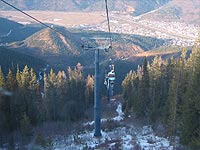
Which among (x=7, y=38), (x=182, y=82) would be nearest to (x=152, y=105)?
(x=182, y=82)

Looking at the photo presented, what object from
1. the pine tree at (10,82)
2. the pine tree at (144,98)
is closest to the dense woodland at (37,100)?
the pine tree at (10,82)

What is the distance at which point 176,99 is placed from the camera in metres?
22.8

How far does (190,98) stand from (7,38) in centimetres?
17857

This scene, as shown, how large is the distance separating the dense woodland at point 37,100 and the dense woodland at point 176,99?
957 centimetres

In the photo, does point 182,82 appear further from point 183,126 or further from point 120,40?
point 120,40

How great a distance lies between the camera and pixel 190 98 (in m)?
19.5

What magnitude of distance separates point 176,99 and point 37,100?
78.1 ft

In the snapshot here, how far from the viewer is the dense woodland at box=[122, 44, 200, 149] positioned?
62.6 ft

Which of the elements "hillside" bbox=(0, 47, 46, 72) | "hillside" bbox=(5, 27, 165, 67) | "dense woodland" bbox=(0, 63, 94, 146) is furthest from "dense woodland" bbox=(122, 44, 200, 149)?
"hillside" bbox=(5, 27, 165, 67)

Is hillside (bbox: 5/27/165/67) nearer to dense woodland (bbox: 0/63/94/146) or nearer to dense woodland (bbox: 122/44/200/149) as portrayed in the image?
dense woodland (bbox: 0/63/94/146)

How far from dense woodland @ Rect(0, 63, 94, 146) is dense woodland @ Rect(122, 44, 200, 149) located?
9.57m

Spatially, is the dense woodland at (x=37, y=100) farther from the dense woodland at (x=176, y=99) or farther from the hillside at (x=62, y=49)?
the hillside at (x=62, y=49)

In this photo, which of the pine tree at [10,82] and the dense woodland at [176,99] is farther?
the pine tree at [10,82]

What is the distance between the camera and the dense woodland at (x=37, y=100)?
2938 cm
